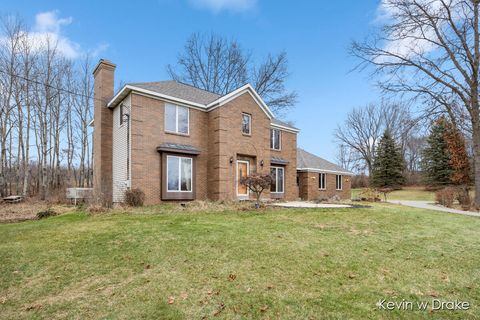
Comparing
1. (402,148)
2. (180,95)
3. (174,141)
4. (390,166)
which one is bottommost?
(390,166)

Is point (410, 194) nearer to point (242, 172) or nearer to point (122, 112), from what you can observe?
point (242, 172)

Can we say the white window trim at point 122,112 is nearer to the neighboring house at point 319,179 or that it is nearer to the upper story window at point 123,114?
the upper story window at point 123,114

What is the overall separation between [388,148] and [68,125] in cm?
3600

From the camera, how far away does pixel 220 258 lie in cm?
510

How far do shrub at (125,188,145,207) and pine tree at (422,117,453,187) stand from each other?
30363 millimetres

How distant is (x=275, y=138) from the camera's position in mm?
19234

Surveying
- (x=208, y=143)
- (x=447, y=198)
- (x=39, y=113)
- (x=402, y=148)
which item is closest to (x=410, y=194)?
(x=402, y=148)

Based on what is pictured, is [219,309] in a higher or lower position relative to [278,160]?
lower

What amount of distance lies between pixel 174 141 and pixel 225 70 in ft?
62.6

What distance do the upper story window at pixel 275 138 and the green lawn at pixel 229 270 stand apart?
11514 millimetres

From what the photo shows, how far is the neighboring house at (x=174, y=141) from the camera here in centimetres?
1239

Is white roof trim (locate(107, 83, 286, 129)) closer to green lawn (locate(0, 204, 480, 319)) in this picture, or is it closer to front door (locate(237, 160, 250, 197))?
front door (locate(237, 160, 250, 197))

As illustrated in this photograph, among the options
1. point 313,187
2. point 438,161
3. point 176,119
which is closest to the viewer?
point 176,119

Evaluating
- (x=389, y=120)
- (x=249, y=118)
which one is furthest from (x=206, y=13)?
(x=389, y=120)
